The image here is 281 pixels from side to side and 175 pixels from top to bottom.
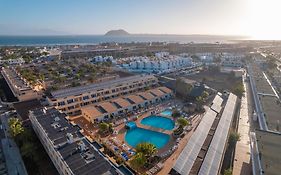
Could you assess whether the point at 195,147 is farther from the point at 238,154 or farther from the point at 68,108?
the point at 68,108

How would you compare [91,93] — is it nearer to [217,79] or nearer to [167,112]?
[167,112]

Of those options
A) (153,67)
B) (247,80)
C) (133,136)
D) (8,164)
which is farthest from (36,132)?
(247,80)

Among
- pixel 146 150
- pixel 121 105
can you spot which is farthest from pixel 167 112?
pixel 146 150

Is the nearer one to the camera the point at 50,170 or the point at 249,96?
the point at 50,170

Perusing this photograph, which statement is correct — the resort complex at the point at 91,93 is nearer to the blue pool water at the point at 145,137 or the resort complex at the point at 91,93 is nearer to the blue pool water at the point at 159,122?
the blue pool water at the point at 159,122

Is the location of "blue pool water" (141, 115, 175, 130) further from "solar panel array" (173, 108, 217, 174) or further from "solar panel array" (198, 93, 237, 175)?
"solar panel array" (198, 93, 237, 175)

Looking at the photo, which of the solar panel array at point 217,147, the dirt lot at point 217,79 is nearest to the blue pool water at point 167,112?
the solar panel array at point 217,147
